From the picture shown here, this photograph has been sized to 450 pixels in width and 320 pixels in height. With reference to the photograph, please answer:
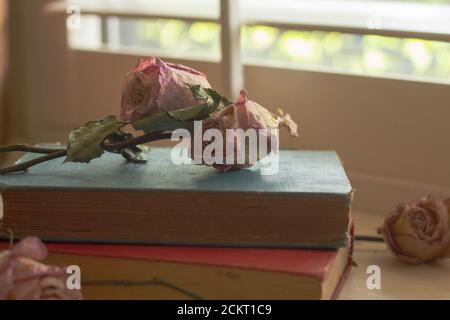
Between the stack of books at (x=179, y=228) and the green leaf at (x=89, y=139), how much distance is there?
0.8 inches

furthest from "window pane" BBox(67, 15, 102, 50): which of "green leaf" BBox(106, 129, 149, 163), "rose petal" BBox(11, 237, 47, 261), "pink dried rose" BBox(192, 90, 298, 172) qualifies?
"rose petal" BBox(11, 237, 47, 261)

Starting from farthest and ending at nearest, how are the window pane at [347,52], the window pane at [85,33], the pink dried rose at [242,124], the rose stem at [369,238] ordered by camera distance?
the window pane at [85,33] < the window pane at [347,52] < the rose stem at [369,238] < the pink dried rose at [242,124]

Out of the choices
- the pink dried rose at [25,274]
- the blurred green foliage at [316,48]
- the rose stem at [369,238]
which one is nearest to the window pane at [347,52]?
the blurred green foliage at [316,48]

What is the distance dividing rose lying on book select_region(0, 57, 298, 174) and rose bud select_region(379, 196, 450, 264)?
0.14m

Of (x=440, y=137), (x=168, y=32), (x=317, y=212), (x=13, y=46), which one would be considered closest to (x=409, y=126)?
(x=440, y=137)

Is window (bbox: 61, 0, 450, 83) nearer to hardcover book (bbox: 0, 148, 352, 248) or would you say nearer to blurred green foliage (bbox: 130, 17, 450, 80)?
blurred green foliage (bbox: 130, 17, 450, 80)

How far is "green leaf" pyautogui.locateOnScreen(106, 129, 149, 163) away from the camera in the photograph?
72 centimetres

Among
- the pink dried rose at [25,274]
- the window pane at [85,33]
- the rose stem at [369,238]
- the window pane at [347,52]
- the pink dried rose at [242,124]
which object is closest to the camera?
the pink dried rose at [25,274]

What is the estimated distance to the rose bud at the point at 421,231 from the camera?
72 cm

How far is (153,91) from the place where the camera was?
2.19ft

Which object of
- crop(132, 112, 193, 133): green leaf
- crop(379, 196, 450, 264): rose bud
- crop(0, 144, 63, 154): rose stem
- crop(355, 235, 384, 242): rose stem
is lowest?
crop(355, 235, 384, 242): rose stem

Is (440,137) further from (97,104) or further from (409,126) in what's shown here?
(97,104)

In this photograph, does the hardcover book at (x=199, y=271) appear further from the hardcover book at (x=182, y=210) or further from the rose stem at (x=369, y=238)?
the rose stem at (x=369, y=238)

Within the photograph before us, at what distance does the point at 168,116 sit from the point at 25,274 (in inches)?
7.3
